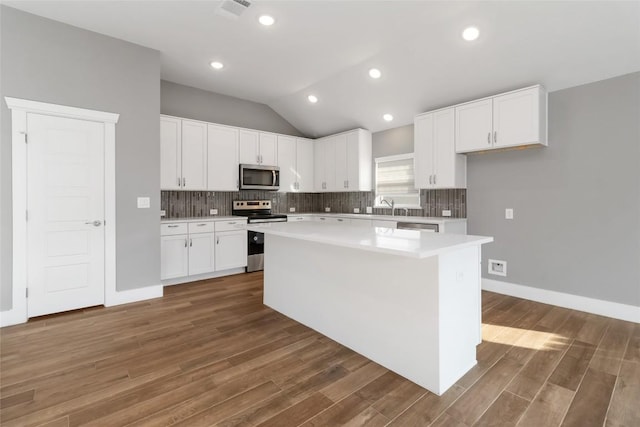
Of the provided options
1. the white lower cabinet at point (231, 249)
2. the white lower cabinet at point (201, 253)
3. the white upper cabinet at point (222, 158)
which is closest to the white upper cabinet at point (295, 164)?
the white upper cabinet at point (222, 158)

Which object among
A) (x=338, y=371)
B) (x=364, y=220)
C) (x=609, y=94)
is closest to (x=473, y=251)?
(x=338, y=371)

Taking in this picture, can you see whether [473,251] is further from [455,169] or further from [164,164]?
[164,164]

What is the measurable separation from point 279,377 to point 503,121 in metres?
3.58

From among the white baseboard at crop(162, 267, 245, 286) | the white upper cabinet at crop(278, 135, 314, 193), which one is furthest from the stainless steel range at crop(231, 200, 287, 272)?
the white upper cabinet at crop(278, 135, 314, 193)

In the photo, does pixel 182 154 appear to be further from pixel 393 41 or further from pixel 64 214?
pixel 393 41

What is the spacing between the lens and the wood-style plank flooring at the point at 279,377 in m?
1.71

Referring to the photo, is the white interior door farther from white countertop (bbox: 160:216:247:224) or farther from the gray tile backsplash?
the gray tile backsplash

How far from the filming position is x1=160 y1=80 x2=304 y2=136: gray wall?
488 cm

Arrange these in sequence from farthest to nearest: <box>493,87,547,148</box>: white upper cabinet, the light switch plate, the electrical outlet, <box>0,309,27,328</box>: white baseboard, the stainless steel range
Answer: the stainless steel range
the electrical outlet
the light switch plate
<box>493,87,547,148</box>: white upper cabinet
<box>0,309,27,328</box>: white baseboard

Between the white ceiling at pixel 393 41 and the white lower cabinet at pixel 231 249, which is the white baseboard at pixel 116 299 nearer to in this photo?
the white lower cabinet at pixel 231 249

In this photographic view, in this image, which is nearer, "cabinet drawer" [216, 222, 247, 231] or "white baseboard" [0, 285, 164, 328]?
"white baseboard" [0, 285, 164, 328]

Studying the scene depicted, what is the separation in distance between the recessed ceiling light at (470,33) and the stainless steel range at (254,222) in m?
3.57

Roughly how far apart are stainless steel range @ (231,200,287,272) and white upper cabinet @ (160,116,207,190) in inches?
32.3

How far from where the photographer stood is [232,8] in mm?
2896
